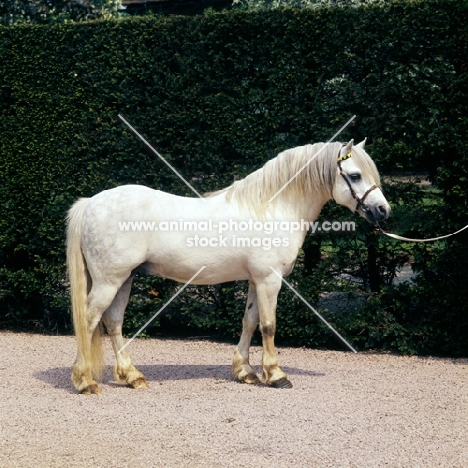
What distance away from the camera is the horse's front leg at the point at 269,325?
711cm

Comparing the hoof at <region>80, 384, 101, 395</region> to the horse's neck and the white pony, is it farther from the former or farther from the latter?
the horse's neck

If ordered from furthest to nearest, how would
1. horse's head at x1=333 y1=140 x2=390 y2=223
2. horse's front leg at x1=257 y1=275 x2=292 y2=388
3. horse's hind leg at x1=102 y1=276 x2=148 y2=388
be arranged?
horse's hind leg at x1=102 y1=276 x2=148 y2=388
horse's front leg at x1=257 y1=275 x2=292 y2=388
horse's head at x1=333 y1=140 x2=390 y2=223

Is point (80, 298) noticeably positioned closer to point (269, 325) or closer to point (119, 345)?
point (119, 345)

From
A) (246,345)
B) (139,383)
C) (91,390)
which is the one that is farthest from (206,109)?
(91,390)

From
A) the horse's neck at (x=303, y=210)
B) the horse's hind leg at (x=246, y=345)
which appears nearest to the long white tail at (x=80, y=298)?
the horse's hind leg at (x=246, y=345)

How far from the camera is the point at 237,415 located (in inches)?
245

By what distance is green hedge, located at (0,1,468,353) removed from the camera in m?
8.42

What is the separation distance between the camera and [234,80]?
9.10 metres

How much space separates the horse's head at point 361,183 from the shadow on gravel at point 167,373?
180cm

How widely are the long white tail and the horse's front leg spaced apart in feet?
4.75

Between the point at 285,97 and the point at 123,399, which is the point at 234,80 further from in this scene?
the point at 123,399

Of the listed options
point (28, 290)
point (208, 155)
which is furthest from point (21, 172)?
point (208, 155)

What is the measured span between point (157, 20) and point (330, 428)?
17.7ft

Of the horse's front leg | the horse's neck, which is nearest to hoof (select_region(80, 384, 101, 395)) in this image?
the horse's front leg
